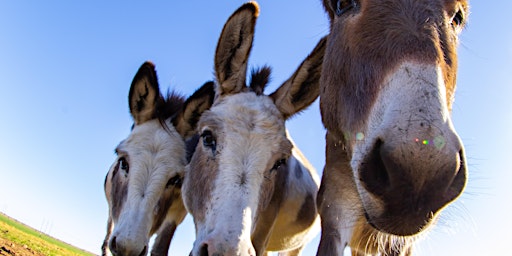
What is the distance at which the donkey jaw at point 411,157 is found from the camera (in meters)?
1.84

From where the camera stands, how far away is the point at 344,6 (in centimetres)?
323

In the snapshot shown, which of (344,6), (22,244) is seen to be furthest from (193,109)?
(22,244)

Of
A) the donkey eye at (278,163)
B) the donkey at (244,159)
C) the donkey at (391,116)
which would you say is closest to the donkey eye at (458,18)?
the donkey at (391,116)

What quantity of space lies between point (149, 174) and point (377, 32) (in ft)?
10.0

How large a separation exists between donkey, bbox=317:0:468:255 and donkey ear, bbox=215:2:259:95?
1003 millimetres

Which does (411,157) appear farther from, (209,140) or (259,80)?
(259,80)

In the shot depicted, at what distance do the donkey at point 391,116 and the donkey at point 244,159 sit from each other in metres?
0.64

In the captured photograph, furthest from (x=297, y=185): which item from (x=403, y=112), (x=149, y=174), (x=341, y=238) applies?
(x=403, y=112)

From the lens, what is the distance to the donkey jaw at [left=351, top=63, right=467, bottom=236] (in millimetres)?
1844

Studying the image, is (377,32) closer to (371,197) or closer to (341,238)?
(371,197)

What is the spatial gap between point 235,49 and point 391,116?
253 cm

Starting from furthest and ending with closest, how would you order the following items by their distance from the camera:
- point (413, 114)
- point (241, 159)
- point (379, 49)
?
point (241, 159)
point (379, 49)
point (413, 114)

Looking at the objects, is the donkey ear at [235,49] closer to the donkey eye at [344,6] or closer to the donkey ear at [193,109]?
the donkey ear at [193,109]

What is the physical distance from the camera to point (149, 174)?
4.66m
